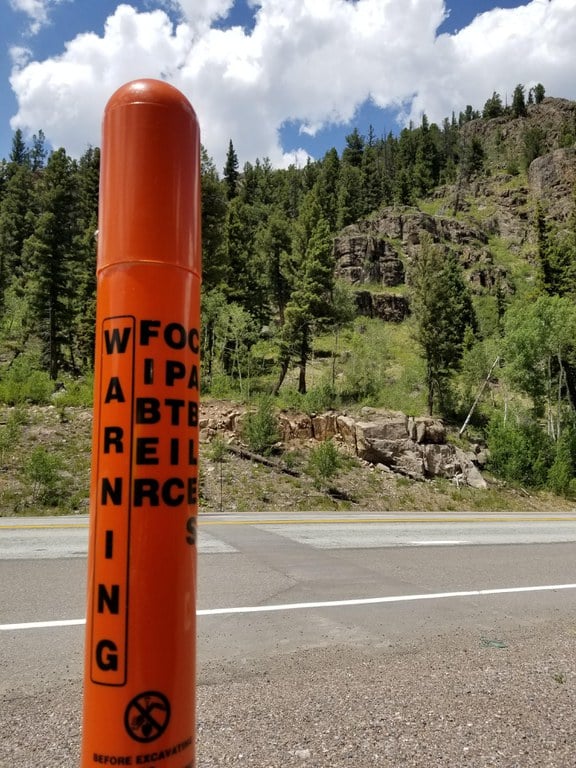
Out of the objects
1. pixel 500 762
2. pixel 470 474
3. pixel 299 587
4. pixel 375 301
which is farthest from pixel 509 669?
pixel 375 301

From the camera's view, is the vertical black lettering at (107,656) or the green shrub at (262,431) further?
the green shrub at (262,431)

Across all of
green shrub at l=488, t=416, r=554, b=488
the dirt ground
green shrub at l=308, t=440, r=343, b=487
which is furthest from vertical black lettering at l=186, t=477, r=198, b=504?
green shrub at l=488, t=416, r=554, b=488

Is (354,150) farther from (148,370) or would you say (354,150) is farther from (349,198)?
(148,370)

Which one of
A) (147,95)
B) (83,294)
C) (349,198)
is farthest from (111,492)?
(349,198)

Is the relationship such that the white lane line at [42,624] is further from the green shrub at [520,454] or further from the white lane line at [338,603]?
the green shrub at [520,454]

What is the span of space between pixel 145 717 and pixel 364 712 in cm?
290

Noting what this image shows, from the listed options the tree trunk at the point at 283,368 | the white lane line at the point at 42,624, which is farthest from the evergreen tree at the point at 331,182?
the white lane line at the point at 42,624

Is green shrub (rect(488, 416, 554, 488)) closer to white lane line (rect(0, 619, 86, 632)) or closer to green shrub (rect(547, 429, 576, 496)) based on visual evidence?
green shrub (rect(547, 429, 576, 496))

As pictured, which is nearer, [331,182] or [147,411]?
[147,411]

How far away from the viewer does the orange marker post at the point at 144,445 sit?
1.67m

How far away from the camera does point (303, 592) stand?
7.48 metres

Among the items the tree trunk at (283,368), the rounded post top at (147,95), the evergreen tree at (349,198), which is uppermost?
the evergreen tree at (349,198)

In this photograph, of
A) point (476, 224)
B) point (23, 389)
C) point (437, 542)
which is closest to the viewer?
point (437, 542)

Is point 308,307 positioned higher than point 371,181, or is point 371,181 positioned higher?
point 371,181
